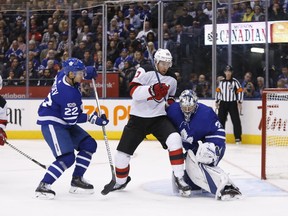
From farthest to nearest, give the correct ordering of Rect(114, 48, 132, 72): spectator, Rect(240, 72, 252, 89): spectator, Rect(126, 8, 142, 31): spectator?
Rect(126, 8, 142, 31): spectator
Rect(114, 48, 132, 72): spectator
Rect(240, 72, 252, 89): spectator

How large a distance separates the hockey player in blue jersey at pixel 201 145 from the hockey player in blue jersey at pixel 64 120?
58 centimetres

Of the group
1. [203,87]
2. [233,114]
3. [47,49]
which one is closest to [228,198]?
[233,114]

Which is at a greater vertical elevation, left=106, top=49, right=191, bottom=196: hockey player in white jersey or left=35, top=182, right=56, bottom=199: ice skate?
left=106, top=49, right=191, bottom=196: hockey player in white jersey

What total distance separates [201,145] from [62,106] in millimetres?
1005

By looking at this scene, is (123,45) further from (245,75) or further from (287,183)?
(287,183)

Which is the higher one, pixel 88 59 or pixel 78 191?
pixel 88 59

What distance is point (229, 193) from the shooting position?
4.59m

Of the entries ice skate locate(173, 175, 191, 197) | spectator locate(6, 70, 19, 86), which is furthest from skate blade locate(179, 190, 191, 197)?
spectator locate(6, 70, 19, 86)

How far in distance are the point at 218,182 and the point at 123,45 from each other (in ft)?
21.3

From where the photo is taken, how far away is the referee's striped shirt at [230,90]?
382 inches

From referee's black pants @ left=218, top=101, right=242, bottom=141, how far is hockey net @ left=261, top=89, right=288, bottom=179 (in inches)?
58.3

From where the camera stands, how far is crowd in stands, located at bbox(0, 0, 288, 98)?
10312 mm

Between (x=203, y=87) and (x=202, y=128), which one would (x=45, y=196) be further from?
(x=203, y=87)

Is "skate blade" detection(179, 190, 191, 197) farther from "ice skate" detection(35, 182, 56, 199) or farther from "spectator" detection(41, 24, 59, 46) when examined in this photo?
"spectator" detection(41, 24, 59, 46)
